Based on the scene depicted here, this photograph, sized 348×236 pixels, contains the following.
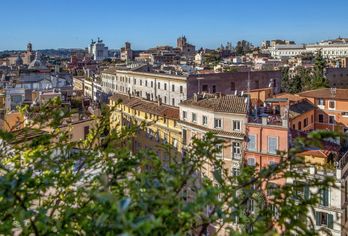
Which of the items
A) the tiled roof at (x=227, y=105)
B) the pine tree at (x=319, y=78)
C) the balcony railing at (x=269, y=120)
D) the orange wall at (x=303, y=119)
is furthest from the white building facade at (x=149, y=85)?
the pine tree at (x=319, y=78)

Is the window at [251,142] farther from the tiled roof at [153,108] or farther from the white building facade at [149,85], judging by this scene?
the white building facade at [149,85]

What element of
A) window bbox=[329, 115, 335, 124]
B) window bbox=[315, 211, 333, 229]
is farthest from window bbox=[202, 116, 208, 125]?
window bbox=[329, 115, 335, 124]

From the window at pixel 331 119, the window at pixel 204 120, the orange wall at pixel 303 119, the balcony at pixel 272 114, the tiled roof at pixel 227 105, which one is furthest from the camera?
the window at pixel 331 119

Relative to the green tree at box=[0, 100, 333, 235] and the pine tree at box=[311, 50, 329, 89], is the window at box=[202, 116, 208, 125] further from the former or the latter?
the pine tree at box=[311, 50, 329, 89]

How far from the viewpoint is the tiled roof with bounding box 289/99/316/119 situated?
1107 inches

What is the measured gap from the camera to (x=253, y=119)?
23.3m

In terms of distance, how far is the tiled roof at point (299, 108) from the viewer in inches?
1107

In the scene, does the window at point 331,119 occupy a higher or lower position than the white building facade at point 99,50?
lower

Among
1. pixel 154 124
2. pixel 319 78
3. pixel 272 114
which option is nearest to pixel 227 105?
pixel 272 114

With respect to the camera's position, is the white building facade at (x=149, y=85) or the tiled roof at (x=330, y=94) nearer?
the tiled roof at (x=330, y=94)

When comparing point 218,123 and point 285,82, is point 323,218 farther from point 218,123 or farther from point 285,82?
point 285,82

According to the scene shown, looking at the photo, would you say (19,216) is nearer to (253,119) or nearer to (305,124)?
(253,119)

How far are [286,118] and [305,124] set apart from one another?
30.8 feet

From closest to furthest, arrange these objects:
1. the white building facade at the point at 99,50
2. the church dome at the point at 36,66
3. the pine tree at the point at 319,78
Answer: the pine tree at the point at 319,78 → the church dome at the point at 36,66 → the white building facade at the point at 99,50
